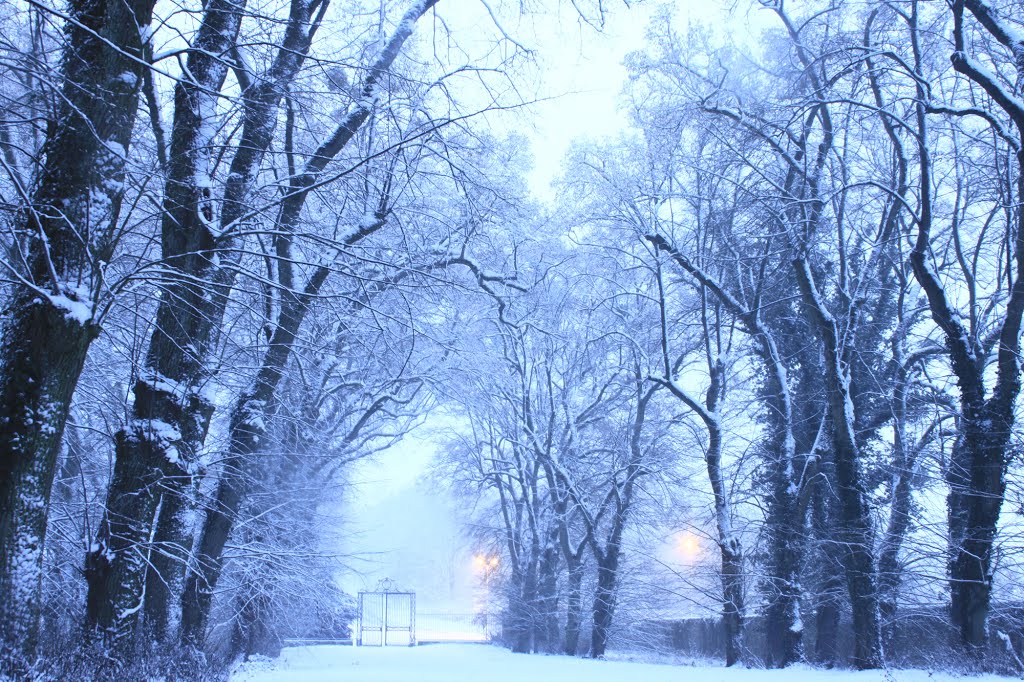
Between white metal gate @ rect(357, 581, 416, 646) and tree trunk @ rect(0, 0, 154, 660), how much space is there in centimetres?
2349

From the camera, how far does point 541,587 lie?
21.3 meters

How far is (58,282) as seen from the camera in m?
4.68

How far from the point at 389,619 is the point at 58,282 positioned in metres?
26.4

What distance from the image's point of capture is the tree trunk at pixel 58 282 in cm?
440

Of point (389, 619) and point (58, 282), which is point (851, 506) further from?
point (389, 619)

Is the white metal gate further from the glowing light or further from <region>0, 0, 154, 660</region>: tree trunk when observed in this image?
<region>0, 0, 154, 660</region>: tree trunk

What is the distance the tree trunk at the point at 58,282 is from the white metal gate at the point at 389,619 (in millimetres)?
23489

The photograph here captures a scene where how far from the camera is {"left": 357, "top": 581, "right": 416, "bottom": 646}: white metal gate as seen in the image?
27719 millimetres

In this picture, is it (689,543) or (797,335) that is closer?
(797,335)

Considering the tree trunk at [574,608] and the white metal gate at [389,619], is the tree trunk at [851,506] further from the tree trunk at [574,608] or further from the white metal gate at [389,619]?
the white metal gate at [389,619]

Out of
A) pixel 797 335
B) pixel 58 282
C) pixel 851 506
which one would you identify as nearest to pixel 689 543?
→ pixel 797 335

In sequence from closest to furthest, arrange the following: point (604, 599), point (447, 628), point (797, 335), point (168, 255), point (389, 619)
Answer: point (168, 255)
point (797, 335)
point (604, 599)
point (389, 619)
point (447, 628)

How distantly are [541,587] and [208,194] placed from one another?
17085mm

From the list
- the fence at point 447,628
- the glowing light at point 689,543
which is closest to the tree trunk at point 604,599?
the glowing light at point 689,543
